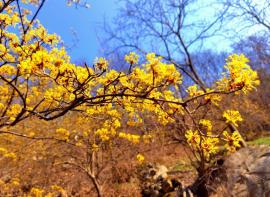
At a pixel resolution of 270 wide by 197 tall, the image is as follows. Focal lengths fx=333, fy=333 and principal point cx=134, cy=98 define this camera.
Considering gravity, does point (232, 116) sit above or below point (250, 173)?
above

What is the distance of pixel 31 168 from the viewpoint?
1300 centimetres

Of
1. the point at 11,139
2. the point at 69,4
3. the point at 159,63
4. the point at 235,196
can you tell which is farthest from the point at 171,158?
the point at 159,63

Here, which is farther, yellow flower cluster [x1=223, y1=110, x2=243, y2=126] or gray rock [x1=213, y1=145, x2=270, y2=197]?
gray rock [x1=213, y1=145, x2=270, y2=197]

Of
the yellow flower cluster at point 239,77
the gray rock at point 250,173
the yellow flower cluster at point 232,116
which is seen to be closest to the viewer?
the yellow flower cluster at point 239,77

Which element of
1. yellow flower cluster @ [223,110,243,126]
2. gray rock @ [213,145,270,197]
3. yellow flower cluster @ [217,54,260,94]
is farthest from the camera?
gray rock @ [213,145,270,197]

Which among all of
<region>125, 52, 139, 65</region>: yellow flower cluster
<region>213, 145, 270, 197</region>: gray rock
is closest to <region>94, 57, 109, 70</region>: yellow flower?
<region>125, 52, 139, 65</region>: yellow flower cluster

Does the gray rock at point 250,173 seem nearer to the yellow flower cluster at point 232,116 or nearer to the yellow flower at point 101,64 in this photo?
the yellow flower cluster at point 232,116

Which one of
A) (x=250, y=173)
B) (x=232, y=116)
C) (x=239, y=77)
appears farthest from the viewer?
(x=250, y=173)

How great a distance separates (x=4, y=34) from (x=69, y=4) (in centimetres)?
105

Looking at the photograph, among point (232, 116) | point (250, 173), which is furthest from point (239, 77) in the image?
point (250, 173)

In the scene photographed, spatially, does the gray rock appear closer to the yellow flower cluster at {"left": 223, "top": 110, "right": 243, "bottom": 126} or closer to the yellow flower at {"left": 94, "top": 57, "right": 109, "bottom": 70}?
the yellow flower cluster at {"left": 223, "top": 110, "right": 243, "bottom": 126}

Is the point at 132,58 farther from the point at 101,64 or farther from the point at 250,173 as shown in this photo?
the point at 250,173

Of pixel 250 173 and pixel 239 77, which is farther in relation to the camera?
pixel 250 173

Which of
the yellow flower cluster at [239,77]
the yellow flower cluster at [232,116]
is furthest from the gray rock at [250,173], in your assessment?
the yellow flower cluster at [239,77]
